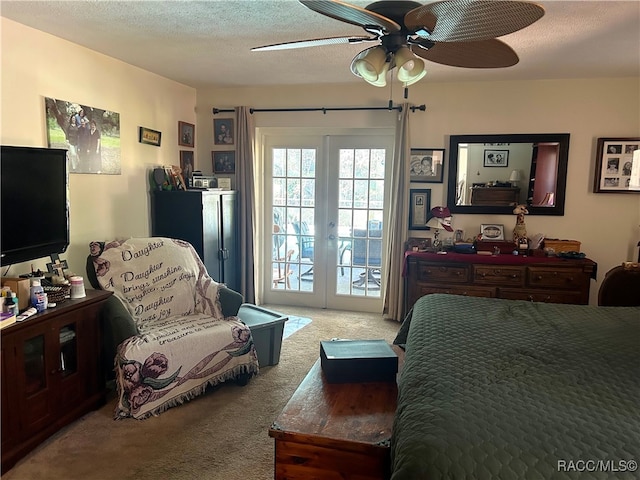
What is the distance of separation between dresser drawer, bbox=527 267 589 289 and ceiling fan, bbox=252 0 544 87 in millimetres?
2251

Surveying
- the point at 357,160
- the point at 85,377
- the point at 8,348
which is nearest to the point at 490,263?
the point at 357,160

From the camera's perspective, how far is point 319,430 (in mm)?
1791

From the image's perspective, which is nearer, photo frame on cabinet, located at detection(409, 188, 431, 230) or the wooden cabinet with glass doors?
the wooden cabinet with glass doors

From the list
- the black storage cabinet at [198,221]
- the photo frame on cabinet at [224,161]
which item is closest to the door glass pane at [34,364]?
the black storage cabinet at [198,221]

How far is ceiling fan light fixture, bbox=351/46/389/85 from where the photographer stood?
1979mm

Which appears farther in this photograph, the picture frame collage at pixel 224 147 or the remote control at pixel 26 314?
the picture frame collage at pixel 224 147

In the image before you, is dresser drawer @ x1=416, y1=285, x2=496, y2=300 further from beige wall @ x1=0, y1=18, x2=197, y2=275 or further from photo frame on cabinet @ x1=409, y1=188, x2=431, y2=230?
beige wall @ x1=0, y1=18, x2=197, y2=275

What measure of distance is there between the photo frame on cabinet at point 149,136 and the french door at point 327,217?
1.17 m

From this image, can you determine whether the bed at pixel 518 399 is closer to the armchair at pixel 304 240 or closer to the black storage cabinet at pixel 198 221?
the black storage cabinet at pixel 198 221

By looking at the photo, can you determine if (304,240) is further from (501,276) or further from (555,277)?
(555,277)

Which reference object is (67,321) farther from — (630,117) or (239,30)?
(630,117)

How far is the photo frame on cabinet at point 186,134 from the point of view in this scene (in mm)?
4648

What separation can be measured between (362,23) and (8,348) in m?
2.18

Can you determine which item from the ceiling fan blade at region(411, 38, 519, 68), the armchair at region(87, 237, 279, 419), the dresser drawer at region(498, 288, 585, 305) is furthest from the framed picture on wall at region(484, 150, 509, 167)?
the armchair at region(87, 237, 279, 419)
